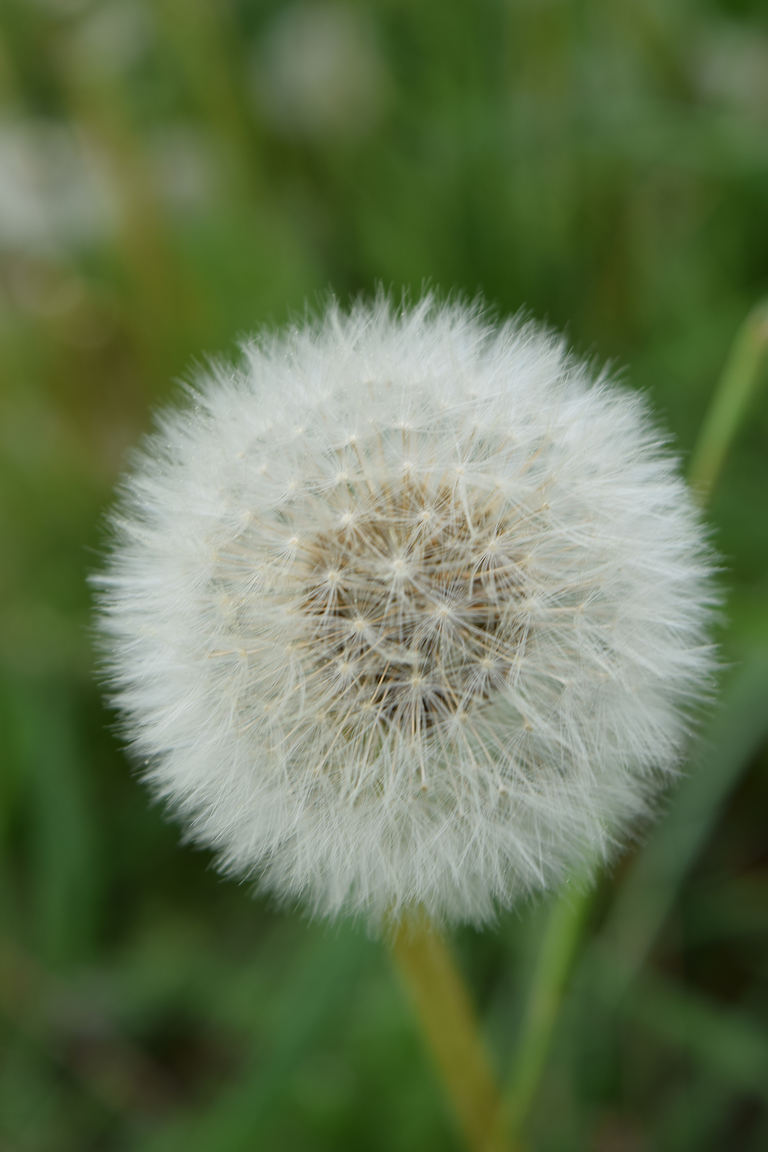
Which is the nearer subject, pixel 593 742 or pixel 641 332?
pixel 593 742

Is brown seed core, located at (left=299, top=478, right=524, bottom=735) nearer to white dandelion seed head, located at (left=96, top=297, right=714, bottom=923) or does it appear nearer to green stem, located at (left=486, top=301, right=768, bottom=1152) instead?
white dandelion seed head, located at (left=96, top=297, right=714, bottom=923)

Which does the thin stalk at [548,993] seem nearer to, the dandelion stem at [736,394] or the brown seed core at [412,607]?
the brown seed core at [412,607]

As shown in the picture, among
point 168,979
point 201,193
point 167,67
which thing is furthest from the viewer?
point 167,67

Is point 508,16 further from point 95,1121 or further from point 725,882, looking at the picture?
point 95,1121

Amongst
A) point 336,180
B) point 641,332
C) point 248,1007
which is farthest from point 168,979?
point 336,180

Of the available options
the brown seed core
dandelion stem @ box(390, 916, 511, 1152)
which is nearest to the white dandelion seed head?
the brown seed core
